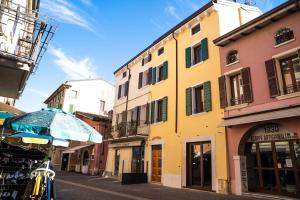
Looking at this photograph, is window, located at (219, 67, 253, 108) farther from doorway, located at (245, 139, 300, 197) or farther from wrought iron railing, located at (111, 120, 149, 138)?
wrought iron railing, located at (111, 120, 149, 138)

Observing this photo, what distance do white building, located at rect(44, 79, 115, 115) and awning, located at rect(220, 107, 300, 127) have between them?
2817 centimetres

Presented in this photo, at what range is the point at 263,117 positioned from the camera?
32.9ft

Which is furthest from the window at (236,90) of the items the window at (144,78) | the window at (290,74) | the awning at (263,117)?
the window at (144,78)

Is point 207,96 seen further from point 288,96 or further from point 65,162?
point 65,162

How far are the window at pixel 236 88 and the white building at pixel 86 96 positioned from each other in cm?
2746

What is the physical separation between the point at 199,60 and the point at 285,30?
5.55m

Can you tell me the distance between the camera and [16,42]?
11156 millimetres

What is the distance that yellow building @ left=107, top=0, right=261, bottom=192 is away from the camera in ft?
42.5

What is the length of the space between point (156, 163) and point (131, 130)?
375 centimetres

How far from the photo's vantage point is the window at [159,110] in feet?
56.2

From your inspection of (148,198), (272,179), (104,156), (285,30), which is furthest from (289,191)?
(104,156)

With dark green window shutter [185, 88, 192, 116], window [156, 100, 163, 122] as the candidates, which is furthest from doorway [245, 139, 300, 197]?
window [156, 100, 163, 122]

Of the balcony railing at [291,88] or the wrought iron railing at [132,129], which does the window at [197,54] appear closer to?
the balcony railing at [291,88]

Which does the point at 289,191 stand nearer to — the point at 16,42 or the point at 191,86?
the point at 191,86
